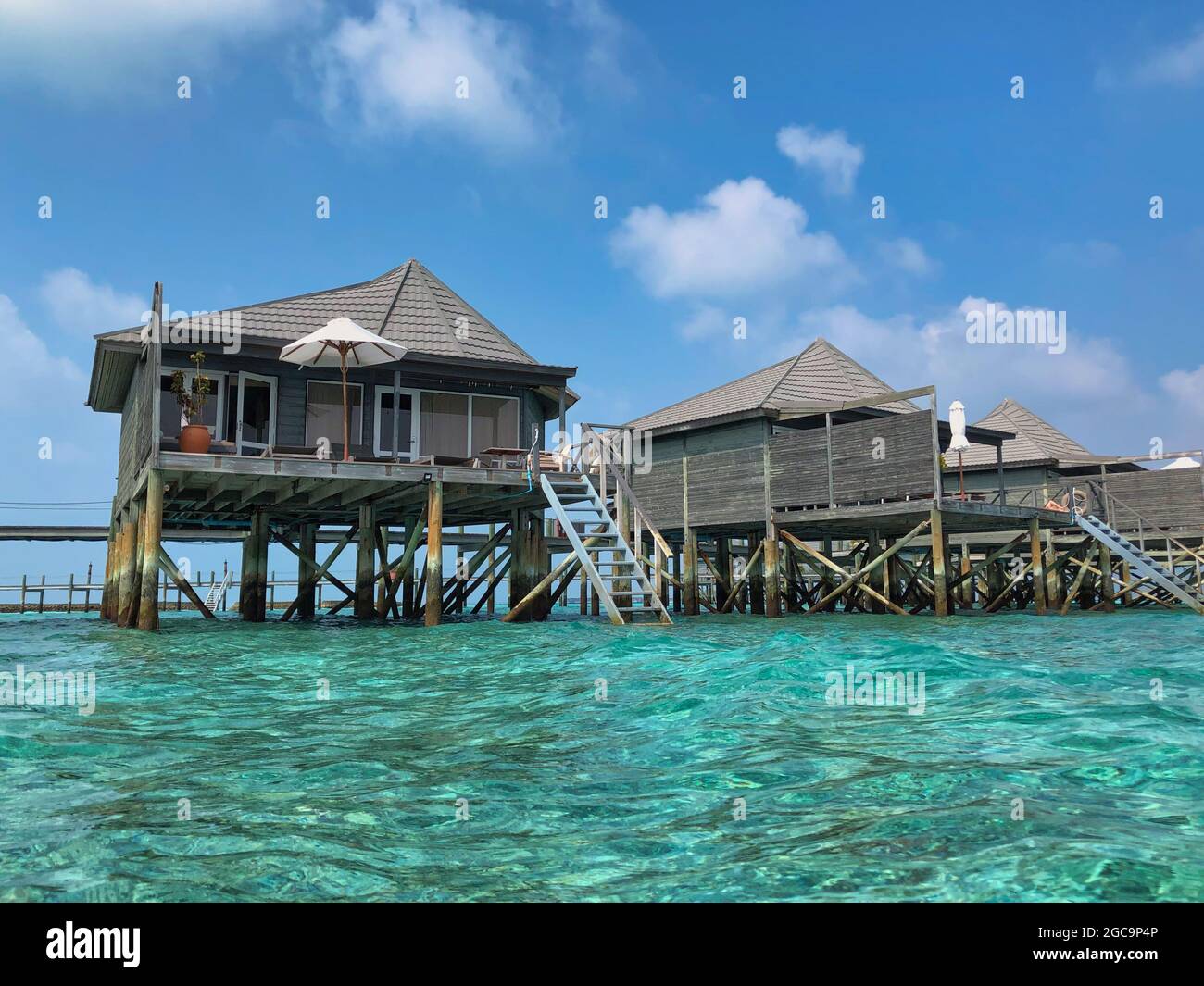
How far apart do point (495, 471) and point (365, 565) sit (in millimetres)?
5198

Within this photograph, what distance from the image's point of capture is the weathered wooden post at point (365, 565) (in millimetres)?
21234

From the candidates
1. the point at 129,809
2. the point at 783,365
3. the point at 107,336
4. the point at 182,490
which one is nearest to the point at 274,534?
the point at 182,490

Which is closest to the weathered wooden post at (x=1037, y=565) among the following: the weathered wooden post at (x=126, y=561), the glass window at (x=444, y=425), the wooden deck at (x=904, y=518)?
the wooden deck at (x=904, y=518)

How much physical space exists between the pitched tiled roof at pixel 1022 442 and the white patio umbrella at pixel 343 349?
2366 cm

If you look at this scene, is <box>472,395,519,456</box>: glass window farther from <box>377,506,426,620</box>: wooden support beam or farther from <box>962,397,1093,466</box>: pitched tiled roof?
<box>962,397,1093,466</box>: pitched tiled roof

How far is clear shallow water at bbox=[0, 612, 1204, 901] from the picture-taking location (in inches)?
145

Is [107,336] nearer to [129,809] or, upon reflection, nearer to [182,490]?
[182,490]

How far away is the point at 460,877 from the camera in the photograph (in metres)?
3.75

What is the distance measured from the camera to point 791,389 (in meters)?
26.5

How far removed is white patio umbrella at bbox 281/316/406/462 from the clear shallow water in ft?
23.5

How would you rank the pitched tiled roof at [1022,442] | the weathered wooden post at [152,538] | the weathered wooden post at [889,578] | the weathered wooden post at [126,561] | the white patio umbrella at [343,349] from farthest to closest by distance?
the pitched tiled roof at [1022,442] → the weathered wooden post at [889,578] → the weathered wooden post at [126,561] → the white patio umbrella at [343,349] → the weathered wooden post at [152,538]

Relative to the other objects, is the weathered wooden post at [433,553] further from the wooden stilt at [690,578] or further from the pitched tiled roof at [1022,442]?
the pitched tiled roof at [1022,442]

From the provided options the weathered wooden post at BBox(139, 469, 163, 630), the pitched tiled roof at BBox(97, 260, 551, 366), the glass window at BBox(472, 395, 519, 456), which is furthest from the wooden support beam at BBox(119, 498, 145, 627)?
the glass window at BBox(472, 395, 519, 456)
